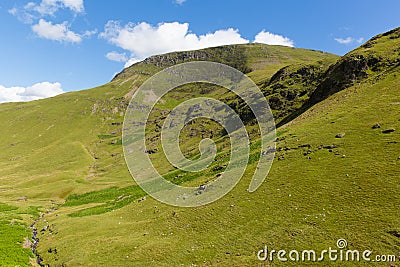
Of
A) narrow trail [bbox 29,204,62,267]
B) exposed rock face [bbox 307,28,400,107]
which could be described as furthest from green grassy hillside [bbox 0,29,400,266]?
exposed rock face [bbox 307,28,400,107]

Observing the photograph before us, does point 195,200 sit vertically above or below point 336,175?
below

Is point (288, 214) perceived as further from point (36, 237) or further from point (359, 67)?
point (359, 67)

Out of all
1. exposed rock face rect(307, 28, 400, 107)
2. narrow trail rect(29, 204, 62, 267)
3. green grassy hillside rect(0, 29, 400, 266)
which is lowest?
narrow trail rect(29, 204, 62, 267)

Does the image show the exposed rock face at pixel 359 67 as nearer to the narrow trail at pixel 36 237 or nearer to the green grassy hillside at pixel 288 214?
the green grassy hillside at pixel 288 214

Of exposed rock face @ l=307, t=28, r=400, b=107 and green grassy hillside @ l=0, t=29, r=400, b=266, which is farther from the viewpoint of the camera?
exposed rock face @ l=307, t=28, r=400, b=107

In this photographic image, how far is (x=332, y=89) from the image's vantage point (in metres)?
70.7

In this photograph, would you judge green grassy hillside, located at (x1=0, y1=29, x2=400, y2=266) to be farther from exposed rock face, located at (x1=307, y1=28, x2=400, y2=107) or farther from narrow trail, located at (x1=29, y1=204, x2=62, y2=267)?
exposed rock face, located at (x1=307, y1=28, x2=400, y2=107)

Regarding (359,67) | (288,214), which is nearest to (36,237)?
(288,214)

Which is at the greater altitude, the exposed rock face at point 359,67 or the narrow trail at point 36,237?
the exposed rock face at point 359,67

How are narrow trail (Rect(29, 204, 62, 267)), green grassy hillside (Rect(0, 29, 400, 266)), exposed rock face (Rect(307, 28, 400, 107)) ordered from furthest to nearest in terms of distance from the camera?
exposed rock face (Rect(307, 28, 400, 107)) < narrow trail (Rect(29, 204, 62, 267)) < green grassy hillside (Rect(0, 29, 400, 266))

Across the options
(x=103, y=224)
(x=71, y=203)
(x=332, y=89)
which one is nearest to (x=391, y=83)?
(x=332, y=89)

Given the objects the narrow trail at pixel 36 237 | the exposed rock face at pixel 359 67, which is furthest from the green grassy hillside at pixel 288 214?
the exposed rock face at pixel 359 67

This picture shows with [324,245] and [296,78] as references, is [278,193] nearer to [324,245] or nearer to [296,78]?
[324,245]

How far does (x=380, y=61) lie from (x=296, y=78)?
5548cm
